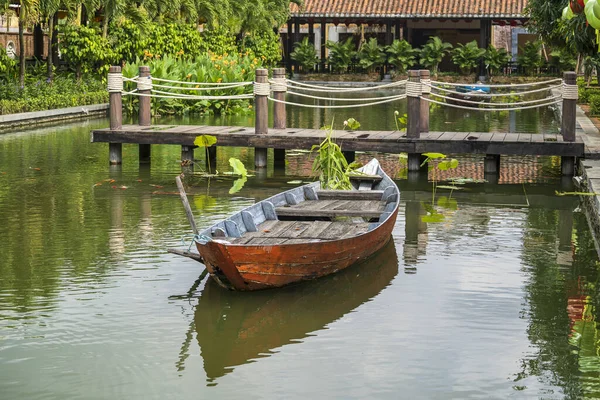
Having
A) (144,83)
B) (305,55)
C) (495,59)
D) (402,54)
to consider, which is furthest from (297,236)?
(305,55)

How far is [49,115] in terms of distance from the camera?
26141mm

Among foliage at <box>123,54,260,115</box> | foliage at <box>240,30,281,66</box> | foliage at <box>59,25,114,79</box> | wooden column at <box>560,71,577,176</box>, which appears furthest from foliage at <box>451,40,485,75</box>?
wooden column at <box>560,71,577,176</box>

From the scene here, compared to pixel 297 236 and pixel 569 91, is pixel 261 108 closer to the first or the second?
pixel 569 91

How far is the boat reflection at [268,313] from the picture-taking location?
26.3ft

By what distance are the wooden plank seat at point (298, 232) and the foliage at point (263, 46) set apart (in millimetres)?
34273

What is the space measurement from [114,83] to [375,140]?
167 inches

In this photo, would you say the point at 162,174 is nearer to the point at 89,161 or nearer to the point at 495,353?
the point at 89,161

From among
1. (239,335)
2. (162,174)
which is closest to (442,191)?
(162,174)

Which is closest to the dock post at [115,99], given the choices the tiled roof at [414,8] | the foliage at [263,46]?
the foliage at [263,46]

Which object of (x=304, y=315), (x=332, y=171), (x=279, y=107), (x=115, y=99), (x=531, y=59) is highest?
(x=531, y=59)

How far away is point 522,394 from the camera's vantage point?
692 centimetres

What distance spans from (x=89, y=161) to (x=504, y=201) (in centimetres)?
727

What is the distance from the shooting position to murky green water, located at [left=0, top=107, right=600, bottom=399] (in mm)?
7223

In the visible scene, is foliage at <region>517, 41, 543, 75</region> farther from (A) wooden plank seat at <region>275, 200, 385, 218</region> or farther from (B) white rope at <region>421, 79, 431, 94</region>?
(A) wooden plank seat at <region>275, 200, 385, 218</region>
